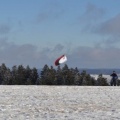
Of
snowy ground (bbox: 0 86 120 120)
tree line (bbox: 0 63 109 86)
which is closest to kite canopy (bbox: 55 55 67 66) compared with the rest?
tree line (bbox: 0 63 109 86)

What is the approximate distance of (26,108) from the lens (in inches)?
819

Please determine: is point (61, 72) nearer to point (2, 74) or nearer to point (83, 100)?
point (2, 74)

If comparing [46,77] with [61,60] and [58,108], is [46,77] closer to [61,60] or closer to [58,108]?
[61,60]

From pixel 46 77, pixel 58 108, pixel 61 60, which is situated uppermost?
pixel 61 60

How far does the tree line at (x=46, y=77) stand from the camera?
43.5m

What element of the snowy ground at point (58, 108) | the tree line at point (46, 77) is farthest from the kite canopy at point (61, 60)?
the snowy ground at point (58, 108)

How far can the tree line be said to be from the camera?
4347cm

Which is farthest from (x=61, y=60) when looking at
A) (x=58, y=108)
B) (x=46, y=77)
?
(x=58, y=108)

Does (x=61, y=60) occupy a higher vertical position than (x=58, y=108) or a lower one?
higher

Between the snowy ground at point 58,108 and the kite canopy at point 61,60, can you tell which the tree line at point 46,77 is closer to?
the kite canopy at point 61,60

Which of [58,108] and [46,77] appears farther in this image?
[46,77]

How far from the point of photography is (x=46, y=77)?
4397 cm

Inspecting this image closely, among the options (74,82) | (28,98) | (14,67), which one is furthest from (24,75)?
(28,98)

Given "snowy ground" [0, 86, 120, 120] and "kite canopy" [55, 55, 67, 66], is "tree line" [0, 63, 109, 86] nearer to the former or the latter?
"kite canopy" [55, 55, 67, 66]
